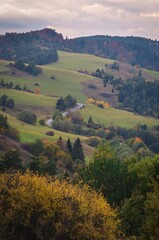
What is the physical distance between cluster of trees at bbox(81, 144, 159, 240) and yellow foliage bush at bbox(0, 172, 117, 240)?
7.57 metres

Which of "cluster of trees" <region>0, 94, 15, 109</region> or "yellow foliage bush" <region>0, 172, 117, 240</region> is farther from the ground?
"yellow foliage bush" <region>0, 172, 117, 240</region>

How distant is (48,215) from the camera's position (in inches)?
1364

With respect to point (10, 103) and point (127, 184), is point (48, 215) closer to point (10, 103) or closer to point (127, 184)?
point (127, 184)

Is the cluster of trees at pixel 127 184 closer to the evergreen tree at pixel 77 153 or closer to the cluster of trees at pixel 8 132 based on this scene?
the evergreen tree at pixel 77 153

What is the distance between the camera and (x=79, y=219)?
36.0 m

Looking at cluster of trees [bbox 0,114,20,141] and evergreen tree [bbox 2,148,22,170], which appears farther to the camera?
cluster of trees [bbox 0,114,20,141]

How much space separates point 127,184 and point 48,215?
73.7 ft

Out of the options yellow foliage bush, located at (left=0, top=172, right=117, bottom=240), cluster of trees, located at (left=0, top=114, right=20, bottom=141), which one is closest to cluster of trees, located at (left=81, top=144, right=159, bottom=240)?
yellow foliage bush, located at (left=0, top=172, right=117, bottom=240)

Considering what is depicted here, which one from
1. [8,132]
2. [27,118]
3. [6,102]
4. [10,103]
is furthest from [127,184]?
[10,103]

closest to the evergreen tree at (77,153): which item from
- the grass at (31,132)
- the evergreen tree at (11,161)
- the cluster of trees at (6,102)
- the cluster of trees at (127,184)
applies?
the grass at (31,132)

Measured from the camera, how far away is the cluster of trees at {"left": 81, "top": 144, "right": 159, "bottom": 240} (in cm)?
4628

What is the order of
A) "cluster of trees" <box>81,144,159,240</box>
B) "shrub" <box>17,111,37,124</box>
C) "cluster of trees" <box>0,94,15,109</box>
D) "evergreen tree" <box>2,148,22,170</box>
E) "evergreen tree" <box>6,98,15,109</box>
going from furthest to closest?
"evergreen tree" <box>6,98,15,109</box> → "cluster of trees" <box>0,94,15,109</box> → "shrub" <box>17,111,37,124</box> → "evergreen tree" <box>2,148,22,170</box> → "cluster of trees" <box>81,144,159,240</box>

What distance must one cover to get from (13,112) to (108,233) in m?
155

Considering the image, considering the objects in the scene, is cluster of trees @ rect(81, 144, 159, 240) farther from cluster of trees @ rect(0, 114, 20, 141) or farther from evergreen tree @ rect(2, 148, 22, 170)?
cluster of trees @ rect(0, 114, 20, 141)
